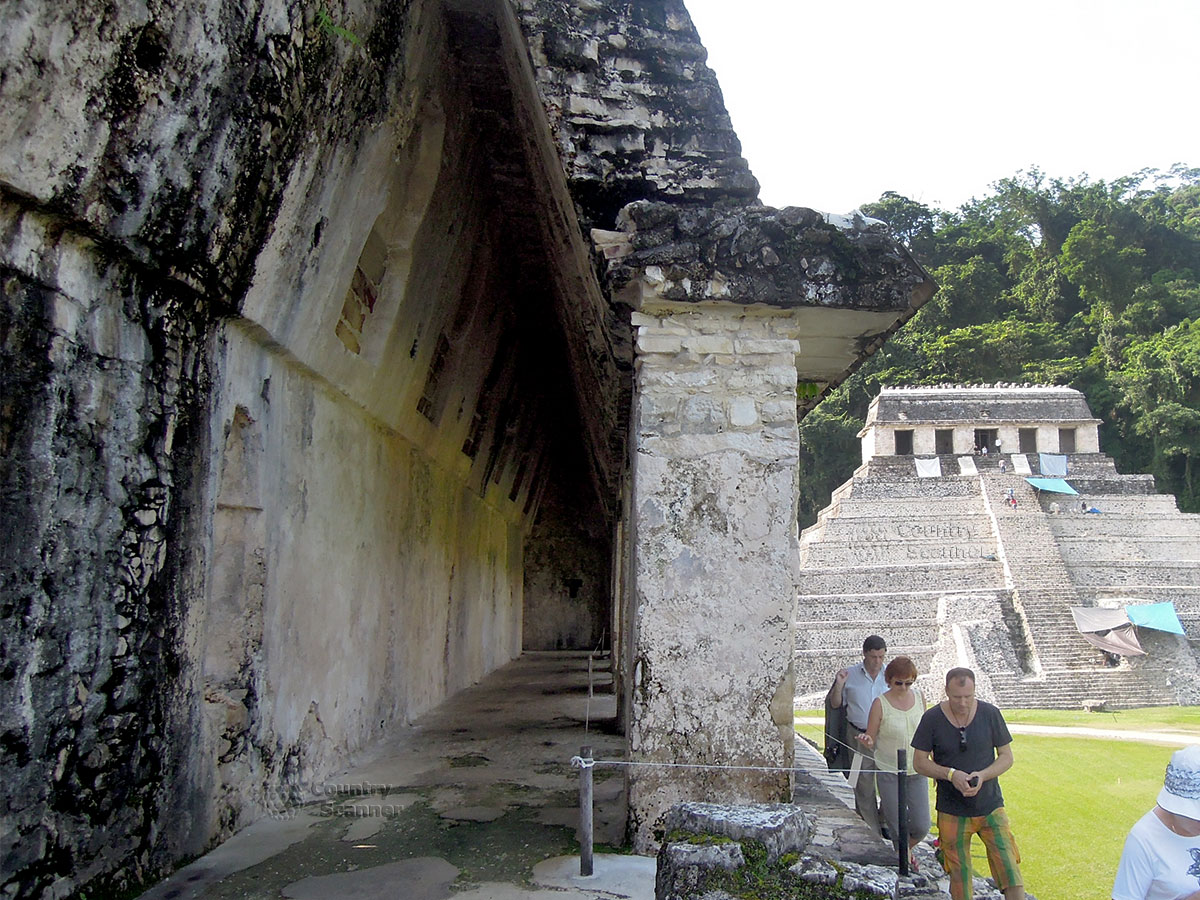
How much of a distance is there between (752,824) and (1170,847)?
1131 millimetres

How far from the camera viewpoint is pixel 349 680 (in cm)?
638

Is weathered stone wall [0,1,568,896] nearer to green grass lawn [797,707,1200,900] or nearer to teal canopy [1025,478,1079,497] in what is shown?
green grass lawn [797,707,1200,900]

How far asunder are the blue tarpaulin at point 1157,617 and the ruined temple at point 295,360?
2564 centimetres

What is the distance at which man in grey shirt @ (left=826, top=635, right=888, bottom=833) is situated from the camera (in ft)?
15.4

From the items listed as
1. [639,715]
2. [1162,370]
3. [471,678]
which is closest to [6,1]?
[639,715]

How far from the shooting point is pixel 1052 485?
34.2m

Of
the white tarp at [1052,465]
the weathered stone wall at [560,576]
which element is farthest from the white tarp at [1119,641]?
→ the weathered stone wall at [560,576]

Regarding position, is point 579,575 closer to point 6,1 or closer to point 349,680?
point 349,680

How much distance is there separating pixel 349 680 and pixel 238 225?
11.4ft

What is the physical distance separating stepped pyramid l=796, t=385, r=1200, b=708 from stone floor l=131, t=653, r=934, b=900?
17.4m

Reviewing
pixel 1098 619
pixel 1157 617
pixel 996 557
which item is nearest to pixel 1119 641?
pixel 1098 619

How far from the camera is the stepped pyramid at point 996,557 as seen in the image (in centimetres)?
2531

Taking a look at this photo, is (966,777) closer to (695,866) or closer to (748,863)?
(748,863)

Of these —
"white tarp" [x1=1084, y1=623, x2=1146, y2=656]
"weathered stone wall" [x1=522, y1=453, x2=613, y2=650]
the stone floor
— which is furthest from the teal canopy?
the stone floor
